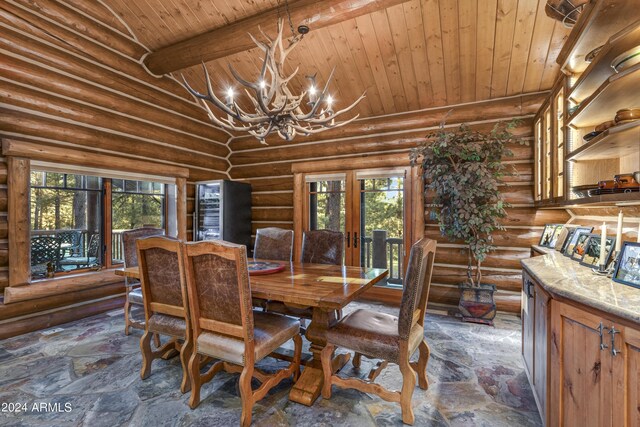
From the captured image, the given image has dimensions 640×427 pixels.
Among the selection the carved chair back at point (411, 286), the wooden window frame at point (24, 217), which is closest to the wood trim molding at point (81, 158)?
the wooden window frame at point (24, 217)

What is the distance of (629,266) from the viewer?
1.52m

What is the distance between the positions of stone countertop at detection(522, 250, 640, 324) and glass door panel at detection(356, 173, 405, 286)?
8.23ft

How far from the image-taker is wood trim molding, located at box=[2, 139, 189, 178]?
3170 mm

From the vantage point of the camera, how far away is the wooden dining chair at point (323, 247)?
3354 millimetres

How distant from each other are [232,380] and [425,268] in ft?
5.90

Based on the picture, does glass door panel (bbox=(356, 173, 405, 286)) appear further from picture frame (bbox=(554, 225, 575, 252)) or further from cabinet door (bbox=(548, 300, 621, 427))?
cabinet door (bbox=(548, 300, 621, 427))

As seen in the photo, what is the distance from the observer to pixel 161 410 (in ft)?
6.57

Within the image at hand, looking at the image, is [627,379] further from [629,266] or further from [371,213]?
[371,213]

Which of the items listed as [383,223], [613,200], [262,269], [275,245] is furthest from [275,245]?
[613,200]

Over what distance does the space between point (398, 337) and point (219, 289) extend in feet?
3.96

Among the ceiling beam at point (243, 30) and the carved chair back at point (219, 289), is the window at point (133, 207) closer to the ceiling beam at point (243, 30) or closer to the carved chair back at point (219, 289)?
the ceiling beam at point (243, 30)

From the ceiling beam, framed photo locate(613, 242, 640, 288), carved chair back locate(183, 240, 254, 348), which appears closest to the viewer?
framed photo locate(613, 242, 640, 288)

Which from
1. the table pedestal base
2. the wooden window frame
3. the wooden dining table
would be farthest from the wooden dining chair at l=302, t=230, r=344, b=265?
the wooden window frame

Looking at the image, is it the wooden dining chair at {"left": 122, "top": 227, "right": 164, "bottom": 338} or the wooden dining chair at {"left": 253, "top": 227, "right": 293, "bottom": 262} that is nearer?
the wooden dining chair at {"left": 122, "top": 227, "right": 164, "bottom": 338}
